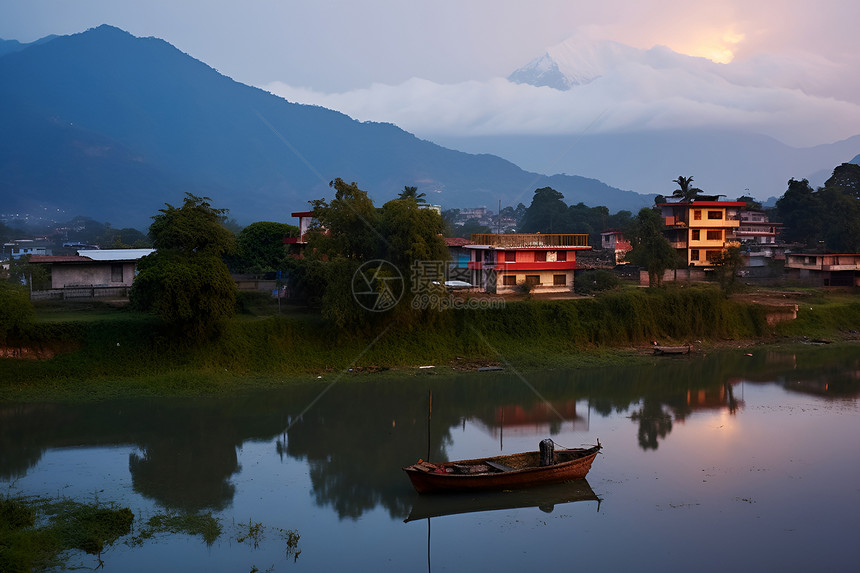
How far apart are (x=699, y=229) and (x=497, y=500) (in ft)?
122

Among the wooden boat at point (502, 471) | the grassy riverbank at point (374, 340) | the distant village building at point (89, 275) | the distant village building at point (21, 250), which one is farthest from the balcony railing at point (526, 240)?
the distant village building at point (21, 250)

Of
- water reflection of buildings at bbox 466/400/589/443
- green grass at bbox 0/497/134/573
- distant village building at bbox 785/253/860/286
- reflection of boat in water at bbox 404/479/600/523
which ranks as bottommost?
reflection of boat in water at bbox 404/479/600/523

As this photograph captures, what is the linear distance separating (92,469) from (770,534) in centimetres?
1683

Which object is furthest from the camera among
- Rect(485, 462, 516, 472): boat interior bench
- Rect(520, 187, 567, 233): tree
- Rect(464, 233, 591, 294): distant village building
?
Rect(520, 187, 567, 233): tree

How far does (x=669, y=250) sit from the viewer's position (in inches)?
1593

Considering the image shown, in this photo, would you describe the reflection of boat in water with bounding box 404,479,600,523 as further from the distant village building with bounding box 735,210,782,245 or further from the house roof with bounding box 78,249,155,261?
the distant village building with bounding box 735,210,782,245

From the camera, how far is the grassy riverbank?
26.3 m

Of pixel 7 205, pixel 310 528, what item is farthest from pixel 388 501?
pixel 7 205

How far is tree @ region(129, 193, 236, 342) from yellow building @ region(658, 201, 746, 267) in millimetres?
32533

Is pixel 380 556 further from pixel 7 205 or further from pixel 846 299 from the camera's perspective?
pixel 7 205

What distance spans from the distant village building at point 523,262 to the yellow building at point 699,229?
1256cm

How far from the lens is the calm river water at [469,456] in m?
14.5

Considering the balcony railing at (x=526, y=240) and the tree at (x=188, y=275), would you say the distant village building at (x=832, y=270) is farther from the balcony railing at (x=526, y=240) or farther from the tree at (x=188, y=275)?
the tree at (x=188, y=275)

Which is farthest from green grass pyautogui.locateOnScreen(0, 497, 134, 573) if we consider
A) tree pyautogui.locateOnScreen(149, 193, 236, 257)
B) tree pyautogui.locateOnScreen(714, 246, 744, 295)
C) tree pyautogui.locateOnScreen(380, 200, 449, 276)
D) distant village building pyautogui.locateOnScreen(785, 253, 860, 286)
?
distant village building pyautogui.locateOnScreen(785, 253, 860, 286)
